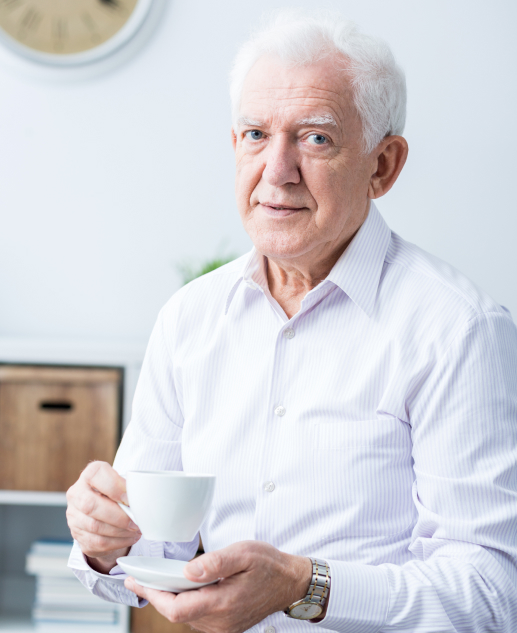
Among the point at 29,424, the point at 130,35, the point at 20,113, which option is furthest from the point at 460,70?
the point at 29,424

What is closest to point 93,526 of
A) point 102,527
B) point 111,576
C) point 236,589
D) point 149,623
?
point 102,527

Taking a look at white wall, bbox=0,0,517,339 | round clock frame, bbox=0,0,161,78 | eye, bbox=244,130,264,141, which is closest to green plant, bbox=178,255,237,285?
white wall, bbox=0,0,517,339

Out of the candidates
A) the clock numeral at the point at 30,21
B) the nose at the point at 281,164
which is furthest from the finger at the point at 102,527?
the clock numeral at the point at 30,21

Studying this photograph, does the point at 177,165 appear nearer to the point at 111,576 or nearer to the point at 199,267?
the point at 199,267

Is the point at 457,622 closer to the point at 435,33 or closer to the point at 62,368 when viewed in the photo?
the point at 62,368

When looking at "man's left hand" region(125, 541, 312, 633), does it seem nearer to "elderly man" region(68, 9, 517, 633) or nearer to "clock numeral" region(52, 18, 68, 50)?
"elderly man" region(68, 9, 517, 633)

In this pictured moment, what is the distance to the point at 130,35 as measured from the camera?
2.28m

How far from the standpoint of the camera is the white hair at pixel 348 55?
3.47ft

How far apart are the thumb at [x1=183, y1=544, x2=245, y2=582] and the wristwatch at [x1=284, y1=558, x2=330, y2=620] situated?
0.13 metres

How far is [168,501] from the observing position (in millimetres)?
806

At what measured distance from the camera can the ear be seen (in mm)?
1154

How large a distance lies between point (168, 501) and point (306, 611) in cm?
25

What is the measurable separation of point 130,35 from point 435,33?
3.35ft

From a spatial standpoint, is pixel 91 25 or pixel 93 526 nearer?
pixel 93 526
